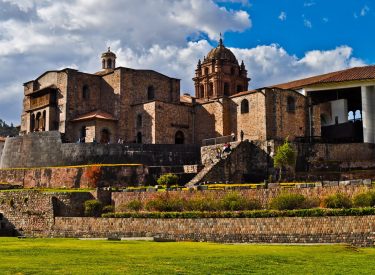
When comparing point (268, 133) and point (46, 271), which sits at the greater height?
point (268, 133)

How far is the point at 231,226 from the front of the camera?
24.2m

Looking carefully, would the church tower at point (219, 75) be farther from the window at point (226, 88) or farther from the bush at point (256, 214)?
the bush at point (256, 214)

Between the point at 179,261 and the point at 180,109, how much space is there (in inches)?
1437

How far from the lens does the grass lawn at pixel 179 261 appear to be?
12.3m

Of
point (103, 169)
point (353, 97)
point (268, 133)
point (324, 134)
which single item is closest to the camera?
point (103, 169)

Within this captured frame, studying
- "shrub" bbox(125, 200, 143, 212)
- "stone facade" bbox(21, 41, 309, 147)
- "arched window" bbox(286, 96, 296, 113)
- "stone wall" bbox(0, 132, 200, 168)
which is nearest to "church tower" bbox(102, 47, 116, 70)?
"stone facade" bbox(21, 41, 309, 147)

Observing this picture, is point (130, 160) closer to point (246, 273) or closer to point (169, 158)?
point (169, 158)

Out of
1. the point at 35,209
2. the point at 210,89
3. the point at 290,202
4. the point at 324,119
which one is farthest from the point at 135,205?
the point at 210,89

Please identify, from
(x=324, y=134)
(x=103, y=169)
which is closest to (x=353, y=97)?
(x=324, y=134)

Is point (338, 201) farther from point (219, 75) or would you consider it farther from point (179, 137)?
point (219, 75)

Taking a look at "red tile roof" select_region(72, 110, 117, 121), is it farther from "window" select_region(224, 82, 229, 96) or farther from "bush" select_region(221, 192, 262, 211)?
"bush" select_region(221, 192, 262, 211)

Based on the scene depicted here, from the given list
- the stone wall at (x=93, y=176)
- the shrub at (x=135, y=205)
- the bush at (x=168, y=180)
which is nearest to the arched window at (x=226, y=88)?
the stone wall at (x=93, y=176)

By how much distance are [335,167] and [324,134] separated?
985cm

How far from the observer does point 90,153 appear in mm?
40562
